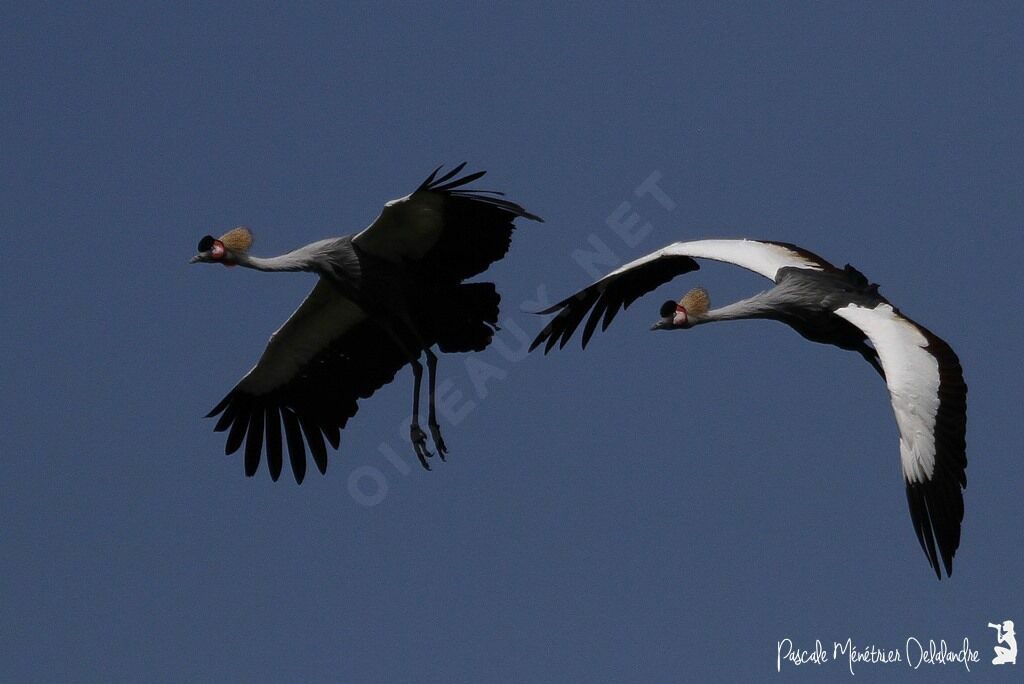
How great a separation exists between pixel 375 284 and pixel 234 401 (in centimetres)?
225

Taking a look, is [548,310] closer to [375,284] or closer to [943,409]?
[375,284]

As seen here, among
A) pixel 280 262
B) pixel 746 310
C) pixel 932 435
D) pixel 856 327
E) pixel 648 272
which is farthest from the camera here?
pixel 648 272

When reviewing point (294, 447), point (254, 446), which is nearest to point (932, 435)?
point (294, 447)

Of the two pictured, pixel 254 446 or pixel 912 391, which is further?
pixel 254 446

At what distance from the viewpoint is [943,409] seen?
1409 cm

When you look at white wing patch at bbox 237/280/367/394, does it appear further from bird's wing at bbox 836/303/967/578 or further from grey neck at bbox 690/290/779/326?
bird's wing at bbox 836/303/967/578

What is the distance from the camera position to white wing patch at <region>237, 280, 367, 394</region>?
57.7ft

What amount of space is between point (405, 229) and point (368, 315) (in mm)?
1273

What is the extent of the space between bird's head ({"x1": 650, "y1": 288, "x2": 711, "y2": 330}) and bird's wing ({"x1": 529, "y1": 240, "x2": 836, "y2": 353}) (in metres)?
0.44

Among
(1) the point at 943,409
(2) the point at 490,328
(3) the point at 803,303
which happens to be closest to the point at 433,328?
(2) the point at 490,328

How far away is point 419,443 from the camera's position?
1759 cm

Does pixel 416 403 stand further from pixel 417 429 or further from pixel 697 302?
pixel 697 302

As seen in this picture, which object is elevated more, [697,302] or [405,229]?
[405,229]

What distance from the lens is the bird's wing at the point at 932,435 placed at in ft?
45.5
